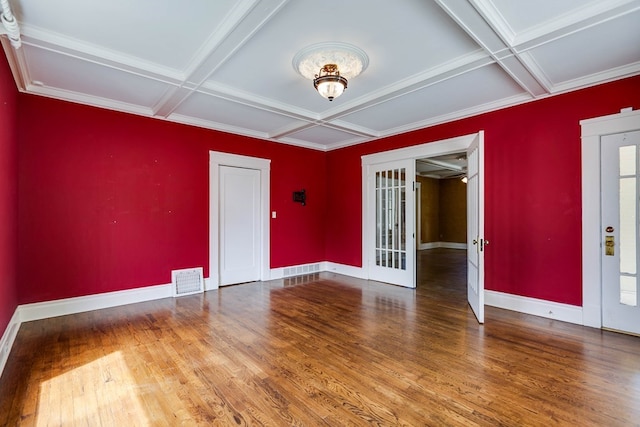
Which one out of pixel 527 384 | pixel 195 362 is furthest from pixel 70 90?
pixel 527 384

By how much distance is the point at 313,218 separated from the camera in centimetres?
659

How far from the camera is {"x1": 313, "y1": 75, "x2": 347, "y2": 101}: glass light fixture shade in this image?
3016mm

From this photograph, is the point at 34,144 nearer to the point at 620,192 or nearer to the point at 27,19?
the point at 27,19

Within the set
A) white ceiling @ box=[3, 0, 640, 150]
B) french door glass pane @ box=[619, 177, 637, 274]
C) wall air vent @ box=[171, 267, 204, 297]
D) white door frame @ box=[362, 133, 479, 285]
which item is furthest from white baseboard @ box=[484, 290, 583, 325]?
wall air vent @ box=[171, 267, 204, 297]

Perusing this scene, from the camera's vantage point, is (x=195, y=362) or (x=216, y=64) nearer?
(x=195, y=362)

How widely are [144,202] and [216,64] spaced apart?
2461mm

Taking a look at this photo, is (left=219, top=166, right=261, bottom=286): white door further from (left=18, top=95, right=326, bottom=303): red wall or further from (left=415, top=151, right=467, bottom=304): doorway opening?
(left=415, top=151, right=467, bottom=304): doorway opening

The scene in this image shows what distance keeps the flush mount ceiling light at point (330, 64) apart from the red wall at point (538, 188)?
2.32 m

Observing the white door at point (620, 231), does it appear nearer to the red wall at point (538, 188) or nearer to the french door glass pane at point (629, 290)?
the french door glass pane at point (629, 290)

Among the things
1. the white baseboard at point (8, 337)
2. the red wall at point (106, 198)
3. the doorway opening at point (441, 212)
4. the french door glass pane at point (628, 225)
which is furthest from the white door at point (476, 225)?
the doorway opening at point (441, 212)

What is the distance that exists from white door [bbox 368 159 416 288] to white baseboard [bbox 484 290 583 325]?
133cm

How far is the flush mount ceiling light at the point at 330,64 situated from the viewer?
2.80m

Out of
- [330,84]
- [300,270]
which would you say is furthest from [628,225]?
[300,270]

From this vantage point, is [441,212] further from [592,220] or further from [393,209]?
[592,220]
